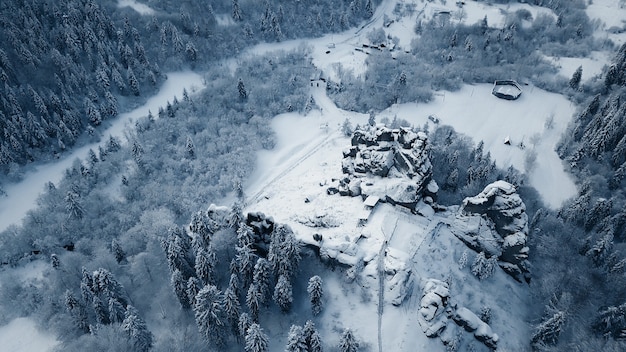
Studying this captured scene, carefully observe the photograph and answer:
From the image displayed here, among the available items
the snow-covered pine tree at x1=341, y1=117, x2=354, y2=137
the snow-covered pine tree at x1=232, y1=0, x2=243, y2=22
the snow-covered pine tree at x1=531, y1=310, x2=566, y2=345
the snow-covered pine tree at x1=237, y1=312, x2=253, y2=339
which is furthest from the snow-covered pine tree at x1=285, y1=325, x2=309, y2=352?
the snow-covered pine tree at x1=232, y1=0, x2=243, y2=22

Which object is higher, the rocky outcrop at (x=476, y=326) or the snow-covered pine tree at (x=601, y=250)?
the rocky outcrop at (x=476, y=326)

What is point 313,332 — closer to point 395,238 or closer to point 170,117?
point 395,238

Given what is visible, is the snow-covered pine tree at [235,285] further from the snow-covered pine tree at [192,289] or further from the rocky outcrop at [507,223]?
the rocky outcrop at [507,223]

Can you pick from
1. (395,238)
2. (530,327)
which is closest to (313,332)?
(395,238)

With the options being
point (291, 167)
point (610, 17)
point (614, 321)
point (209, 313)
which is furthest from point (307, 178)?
point (610, 17)

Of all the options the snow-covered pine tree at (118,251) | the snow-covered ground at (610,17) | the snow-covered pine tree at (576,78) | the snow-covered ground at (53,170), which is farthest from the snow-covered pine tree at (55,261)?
the snow-covered ground at (610,17)

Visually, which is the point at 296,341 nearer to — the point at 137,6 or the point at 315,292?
the point at 315,292
